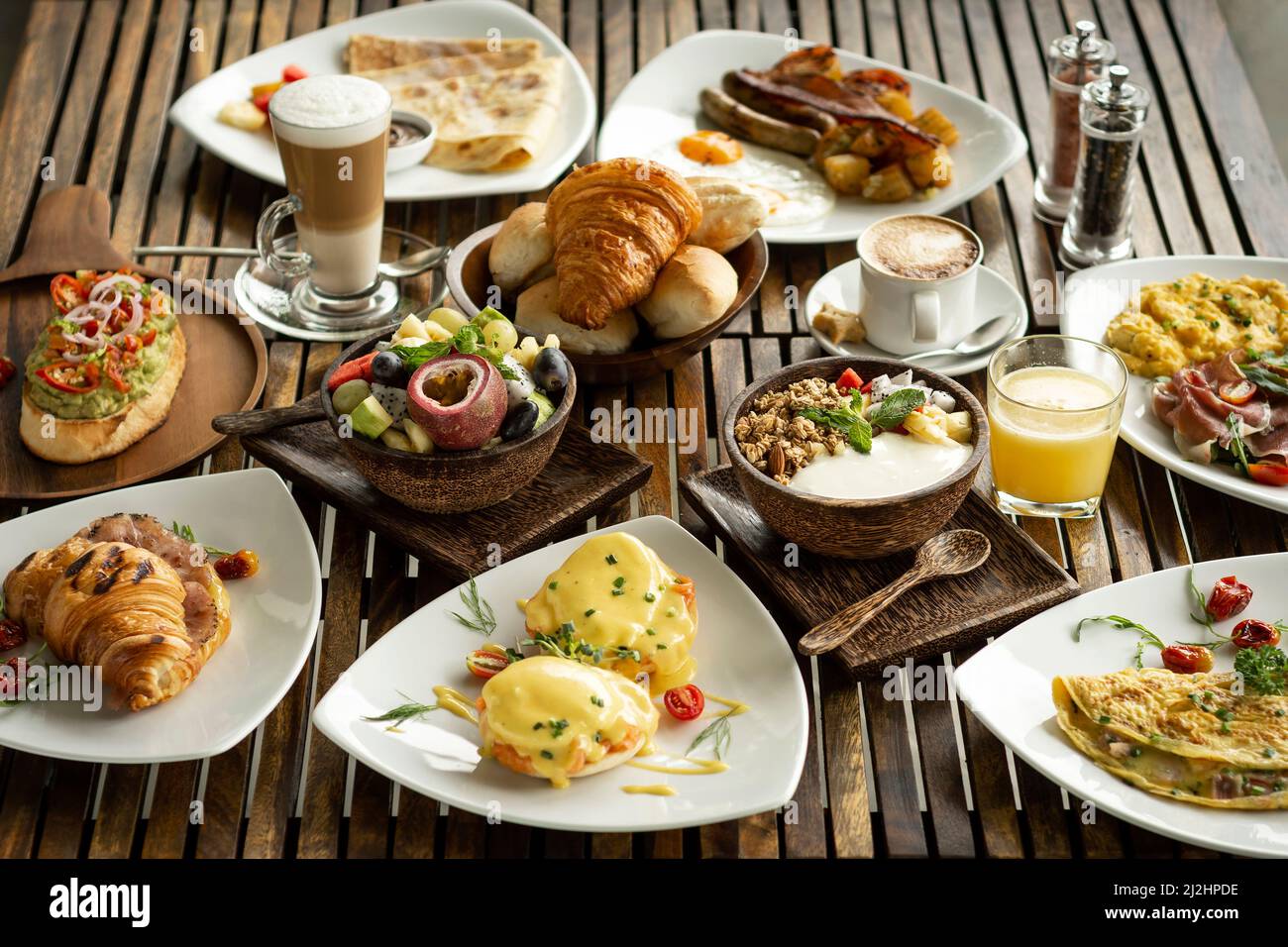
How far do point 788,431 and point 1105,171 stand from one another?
1125 millimetres

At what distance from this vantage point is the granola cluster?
6.48 ft

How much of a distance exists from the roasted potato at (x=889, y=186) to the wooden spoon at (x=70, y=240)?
148 centimetres

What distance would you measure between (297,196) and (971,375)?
1.34m

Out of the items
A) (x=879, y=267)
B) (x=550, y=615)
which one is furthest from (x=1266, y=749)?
(x=879, y=267)

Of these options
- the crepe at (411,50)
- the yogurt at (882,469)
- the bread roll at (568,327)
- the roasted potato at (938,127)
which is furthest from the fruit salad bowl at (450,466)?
the crepe at (411,50)

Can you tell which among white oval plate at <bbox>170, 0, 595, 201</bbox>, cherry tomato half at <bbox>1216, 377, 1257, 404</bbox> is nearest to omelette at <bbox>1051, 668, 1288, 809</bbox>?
cherry tomato half at <bbox>1216, 377, 1257, 404</bbox>

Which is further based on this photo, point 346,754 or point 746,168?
point 746,168

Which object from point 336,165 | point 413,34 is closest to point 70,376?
point 336,165

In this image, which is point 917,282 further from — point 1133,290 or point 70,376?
point 70,376

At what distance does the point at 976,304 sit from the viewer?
8.59 feet

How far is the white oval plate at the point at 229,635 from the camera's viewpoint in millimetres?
1752

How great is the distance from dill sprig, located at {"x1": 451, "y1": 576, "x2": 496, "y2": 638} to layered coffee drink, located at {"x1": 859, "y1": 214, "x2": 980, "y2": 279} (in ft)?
3.23

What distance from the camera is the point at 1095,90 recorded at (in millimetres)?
2670

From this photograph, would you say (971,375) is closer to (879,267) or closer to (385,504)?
(879,267)
